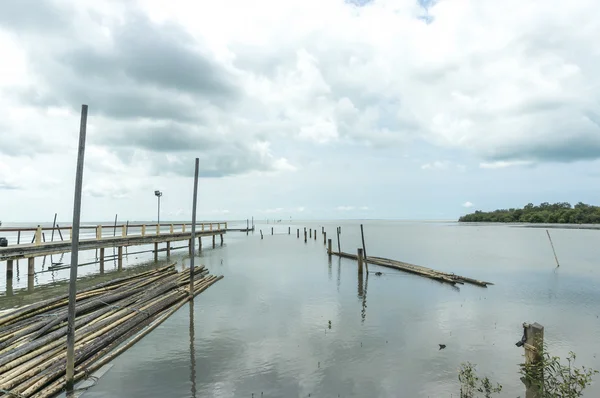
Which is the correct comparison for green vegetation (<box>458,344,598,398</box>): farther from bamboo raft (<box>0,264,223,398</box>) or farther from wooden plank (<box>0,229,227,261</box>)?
wooden plank (<box>0,229,227,261</box>)

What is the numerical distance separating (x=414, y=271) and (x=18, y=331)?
26.6 m

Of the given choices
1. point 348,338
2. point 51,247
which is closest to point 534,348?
point 348,338

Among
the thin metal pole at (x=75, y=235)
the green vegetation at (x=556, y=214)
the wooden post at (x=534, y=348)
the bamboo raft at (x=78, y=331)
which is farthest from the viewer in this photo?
the green vegetation at (x=556, y=214)

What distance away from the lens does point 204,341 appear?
42.8 ft

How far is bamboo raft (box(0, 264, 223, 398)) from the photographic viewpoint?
8.45 m

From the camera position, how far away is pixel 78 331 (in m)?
11.2

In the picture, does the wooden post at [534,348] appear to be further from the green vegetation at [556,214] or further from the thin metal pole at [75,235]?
the green vegetation at [556,214]

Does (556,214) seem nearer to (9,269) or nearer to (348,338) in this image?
(348,338)

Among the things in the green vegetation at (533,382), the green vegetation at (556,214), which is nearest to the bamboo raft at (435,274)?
the green vegetation at (533,382)

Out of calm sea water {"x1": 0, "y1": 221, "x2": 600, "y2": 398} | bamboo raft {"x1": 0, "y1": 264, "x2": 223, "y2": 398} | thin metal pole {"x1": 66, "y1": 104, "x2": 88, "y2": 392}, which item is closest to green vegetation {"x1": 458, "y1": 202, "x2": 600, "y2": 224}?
calm sea water {"x1": 0, "y1": 221, "x2": 600, "y2": 398}

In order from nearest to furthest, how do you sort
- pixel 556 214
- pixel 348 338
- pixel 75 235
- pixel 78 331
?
1. pixel 75 235
2. pixel 78 331
3. pixel 348 338
4. pixel 556 214

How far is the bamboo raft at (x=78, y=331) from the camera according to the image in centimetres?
845

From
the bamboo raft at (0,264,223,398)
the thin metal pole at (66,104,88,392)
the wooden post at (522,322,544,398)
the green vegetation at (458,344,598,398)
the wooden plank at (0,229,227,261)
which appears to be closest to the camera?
the thin metal pole at (66,104,88,392)

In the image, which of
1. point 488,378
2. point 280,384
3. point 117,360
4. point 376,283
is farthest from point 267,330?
point 376,283
